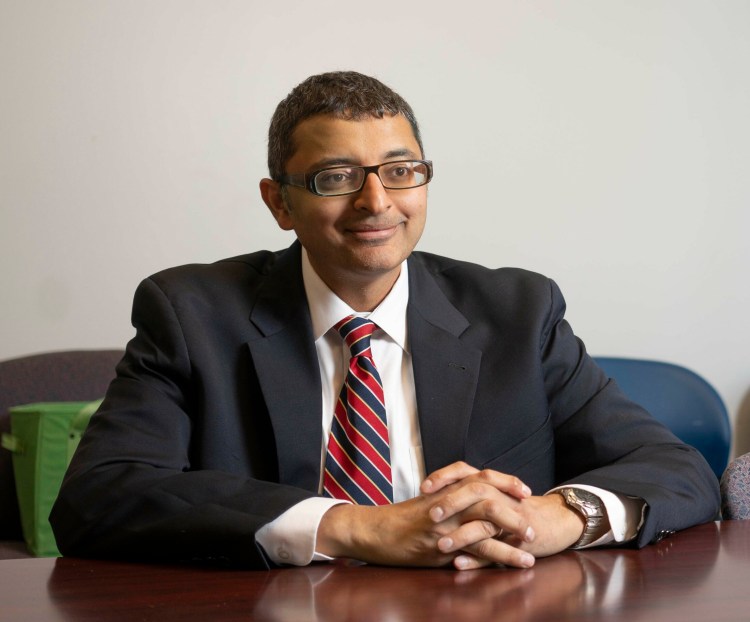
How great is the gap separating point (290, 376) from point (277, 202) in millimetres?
468

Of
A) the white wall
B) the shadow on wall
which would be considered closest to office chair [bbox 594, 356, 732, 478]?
the white wall

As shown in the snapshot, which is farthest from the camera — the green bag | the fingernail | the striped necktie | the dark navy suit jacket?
the green bag

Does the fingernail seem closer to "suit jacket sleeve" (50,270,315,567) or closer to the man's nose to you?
"suit jacket sleeve" (50,270,315,567)

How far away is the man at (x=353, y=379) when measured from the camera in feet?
5.69

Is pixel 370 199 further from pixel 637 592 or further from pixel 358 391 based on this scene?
pixel 637 592

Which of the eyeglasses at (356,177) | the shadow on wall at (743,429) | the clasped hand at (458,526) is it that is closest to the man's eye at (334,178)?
the eyeglasses at (356,177)

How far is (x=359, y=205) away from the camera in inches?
79.3

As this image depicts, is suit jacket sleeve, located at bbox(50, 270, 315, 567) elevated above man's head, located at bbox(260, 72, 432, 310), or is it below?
below

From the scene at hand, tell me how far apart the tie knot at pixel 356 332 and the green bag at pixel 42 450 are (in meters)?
1.01

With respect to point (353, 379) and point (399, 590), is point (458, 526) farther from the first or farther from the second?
point (353, 379)

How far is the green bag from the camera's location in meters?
2.79

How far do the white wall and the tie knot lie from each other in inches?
55.5

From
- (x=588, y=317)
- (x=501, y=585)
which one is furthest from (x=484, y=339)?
(x=588, y=317)

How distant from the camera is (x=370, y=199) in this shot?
200 cm
